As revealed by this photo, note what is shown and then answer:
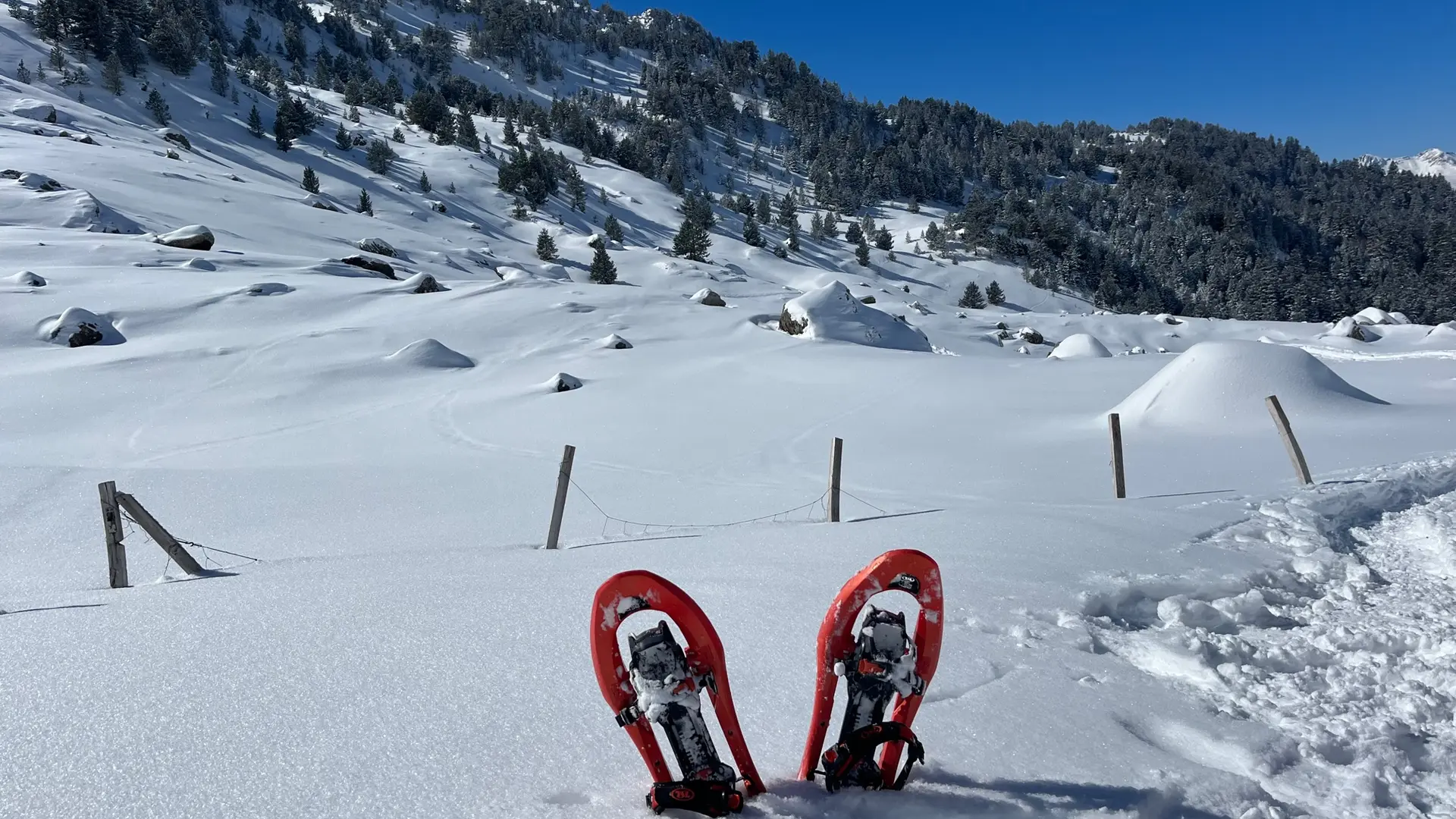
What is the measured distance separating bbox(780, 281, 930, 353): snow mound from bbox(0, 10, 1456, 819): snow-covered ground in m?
0.36

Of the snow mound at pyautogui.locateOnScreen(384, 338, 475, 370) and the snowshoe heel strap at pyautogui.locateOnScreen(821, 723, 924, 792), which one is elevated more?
the snowshoe heel strap at pyautogui.locateOnScreen(821, 723, 924, 792)

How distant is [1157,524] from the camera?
787cm

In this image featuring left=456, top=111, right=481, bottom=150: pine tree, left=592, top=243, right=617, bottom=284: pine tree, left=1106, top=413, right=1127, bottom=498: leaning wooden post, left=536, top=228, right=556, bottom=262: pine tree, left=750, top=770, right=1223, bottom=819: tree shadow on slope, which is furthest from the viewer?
left=456, top=111, right=481, bottom=150: pine tree

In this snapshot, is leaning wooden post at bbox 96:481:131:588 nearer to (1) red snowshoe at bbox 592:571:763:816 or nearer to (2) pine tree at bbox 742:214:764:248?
(1) red snowshoe at bbox 592:571:763:816

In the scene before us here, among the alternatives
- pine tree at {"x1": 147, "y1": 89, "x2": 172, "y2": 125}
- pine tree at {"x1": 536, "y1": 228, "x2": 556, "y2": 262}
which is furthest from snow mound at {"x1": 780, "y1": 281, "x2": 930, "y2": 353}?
pine tree at {"x1": 147, "y1": 89, "x2": 172, "y2": 125}

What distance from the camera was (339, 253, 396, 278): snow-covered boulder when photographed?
37.0 meters

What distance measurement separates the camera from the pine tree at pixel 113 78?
71312mm

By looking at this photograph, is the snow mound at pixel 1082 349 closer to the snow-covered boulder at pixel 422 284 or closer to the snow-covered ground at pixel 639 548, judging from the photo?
the snow-covered ground at pixel 639 548

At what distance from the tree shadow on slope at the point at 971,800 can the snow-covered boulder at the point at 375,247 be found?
45433 mm

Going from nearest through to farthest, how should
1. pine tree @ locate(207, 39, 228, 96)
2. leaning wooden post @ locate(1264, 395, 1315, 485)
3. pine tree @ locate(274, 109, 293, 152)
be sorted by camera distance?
leaning wooden post @ locate(1264, 395, 1315, 485) → pine tree @ locate(274, 109, 293, 152) → pine tree @ locate(207, 39, 228, 96)

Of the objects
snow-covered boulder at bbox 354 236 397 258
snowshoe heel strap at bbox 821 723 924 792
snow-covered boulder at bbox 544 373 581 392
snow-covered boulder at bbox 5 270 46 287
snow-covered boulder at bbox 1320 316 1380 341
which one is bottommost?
snow-covered boulder at bbox 5 270 46 287

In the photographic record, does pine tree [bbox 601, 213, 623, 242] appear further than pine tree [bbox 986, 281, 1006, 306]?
No

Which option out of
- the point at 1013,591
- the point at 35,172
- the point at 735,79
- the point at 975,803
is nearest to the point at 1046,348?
the point at 1013,591

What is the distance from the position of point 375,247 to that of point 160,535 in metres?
39.6
